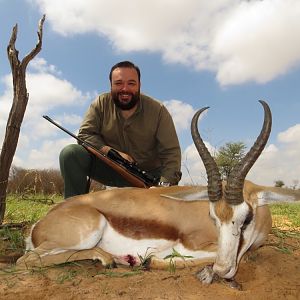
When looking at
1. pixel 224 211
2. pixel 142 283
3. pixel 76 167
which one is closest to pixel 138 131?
pixel 76 167

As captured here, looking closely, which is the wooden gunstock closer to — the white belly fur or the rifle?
the rifle

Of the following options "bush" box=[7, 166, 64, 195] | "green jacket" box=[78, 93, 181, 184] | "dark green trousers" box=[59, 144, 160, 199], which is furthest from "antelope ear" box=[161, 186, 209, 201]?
"bush" box=[7, 166, 64, 195]

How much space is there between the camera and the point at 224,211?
3.40 m

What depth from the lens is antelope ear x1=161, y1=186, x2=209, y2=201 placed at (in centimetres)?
396

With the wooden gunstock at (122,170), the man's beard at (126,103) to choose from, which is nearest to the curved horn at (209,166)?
the wooden gunstock at (122,170)

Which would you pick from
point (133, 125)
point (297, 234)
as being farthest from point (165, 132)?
point (297, 234)

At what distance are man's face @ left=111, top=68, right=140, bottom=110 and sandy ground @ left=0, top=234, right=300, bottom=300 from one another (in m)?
2.80

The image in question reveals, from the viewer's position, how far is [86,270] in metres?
3.79

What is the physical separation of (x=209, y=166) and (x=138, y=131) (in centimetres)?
259

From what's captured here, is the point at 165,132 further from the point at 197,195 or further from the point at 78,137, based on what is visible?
the point at 197,195

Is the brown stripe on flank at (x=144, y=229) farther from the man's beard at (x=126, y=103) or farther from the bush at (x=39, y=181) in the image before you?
the bush at (x=39, y=181)

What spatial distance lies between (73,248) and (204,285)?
1.32m

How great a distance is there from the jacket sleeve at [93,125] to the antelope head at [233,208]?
2.66 m

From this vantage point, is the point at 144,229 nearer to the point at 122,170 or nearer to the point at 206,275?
the point at 206,275
